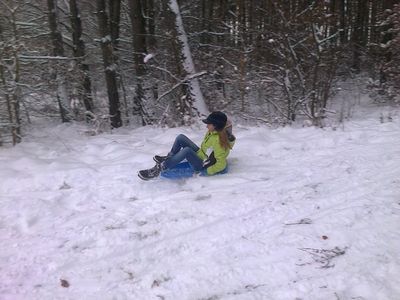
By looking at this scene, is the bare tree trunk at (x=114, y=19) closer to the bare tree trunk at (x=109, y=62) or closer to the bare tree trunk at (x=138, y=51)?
the bare tree trunk at (x=138, y=51)

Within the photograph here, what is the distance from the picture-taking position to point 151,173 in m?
6.14

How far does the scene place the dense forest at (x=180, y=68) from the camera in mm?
9532

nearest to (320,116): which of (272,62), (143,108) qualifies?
(272,62)

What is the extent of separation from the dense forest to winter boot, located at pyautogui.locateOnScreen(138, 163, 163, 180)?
348 cm

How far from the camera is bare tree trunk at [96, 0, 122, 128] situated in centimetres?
1093

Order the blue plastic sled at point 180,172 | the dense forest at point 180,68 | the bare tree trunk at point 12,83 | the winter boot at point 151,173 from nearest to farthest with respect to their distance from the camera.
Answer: the winter boot at point 151,173, the blue plastic sled at point 180,172, the bare tree trunk at point 12,83, the dense forest at point 180,68

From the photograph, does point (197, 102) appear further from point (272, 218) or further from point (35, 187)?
point (272, 218)

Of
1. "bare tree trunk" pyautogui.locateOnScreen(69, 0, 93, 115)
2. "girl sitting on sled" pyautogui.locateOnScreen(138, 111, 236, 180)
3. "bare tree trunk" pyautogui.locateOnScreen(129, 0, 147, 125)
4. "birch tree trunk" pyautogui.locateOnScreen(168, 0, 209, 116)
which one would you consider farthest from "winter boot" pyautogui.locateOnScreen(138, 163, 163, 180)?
"bare tree trunk" pyautogui.locateOnScreen(69, 0, 93, 115)

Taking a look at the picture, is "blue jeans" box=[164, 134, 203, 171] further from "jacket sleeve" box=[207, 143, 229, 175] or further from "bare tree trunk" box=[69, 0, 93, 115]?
"bare tree trunk" box=[69, 0, 93, 115]

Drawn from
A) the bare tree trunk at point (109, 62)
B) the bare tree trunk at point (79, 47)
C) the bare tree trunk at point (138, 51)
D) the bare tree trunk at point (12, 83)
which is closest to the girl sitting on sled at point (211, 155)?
the bare tree trunk at point (12, 83)

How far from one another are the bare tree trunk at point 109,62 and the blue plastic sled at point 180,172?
4.92 metres

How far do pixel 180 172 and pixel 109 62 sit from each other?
5.98m

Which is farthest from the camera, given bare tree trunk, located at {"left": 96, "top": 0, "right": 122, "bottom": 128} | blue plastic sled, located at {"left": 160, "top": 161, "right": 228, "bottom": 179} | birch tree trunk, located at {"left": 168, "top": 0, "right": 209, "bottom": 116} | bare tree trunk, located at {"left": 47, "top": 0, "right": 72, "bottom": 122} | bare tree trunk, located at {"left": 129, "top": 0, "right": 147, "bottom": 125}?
bare tree trunk, located at {"left": 47, "top": 0, "right": 72, "bottom": 122}

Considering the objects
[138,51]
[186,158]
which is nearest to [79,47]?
[138,51]
